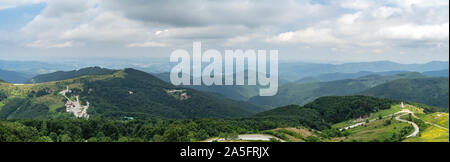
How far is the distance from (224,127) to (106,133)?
43496mm

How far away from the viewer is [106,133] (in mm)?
96125

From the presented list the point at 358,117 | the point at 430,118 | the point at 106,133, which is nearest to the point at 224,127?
the point at 106,133

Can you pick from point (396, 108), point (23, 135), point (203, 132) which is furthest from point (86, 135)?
point (396, 108)

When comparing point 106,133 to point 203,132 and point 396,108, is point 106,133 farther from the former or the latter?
point 396,108

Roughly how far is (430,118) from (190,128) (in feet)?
303

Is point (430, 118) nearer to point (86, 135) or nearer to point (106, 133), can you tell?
point (106, 133)

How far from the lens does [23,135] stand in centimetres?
7488
